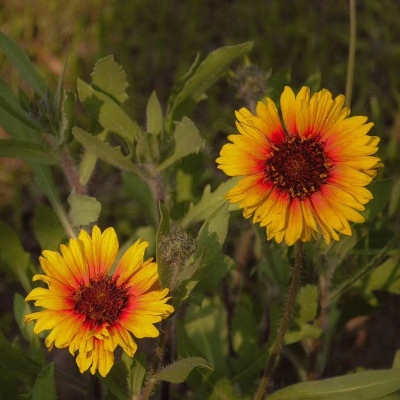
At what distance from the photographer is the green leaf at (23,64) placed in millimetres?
2217

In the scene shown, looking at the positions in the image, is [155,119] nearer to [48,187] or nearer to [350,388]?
[48,187]

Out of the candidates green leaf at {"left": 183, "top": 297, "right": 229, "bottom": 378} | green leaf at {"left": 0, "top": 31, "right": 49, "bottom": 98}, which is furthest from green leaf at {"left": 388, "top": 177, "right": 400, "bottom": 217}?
green leaf at {"left": 0, "top": 31, "right": 49, "bottom": 98}

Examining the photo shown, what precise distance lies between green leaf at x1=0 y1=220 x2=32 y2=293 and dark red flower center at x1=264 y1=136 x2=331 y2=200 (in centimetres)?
93

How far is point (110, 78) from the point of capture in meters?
2.13

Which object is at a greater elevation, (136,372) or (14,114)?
(14,114)

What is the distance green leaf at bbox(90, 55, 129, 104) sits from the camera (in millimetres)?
2064

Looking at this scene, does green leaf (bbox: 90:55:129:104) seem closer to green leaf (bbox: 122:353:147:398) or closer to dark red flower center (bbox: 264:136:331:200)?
dark red flower center (bbox: 264:136:331:200)

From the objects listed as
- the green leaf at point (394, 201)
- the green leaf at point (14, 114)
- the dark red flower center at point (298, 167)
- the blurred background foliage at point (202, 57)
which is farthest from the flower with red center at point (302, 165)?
the blurred background foliage at point (202, 57)

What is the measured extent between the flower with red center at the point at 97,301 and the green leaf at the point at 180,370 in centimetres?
13

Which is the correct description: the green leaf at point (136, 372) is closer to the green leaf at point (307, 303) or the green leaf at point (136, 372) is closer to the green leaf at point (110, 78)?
the green leaf at point (307, 303)

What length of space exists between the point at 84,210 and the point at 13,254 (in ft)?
1.31

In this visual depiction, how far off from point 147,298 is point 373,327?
1592mm

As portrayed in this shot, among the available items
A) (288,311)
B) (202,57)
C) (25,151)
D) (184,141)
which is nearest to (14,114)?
(25,151)

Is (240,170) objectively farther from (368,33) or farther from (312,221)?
(368,33)
